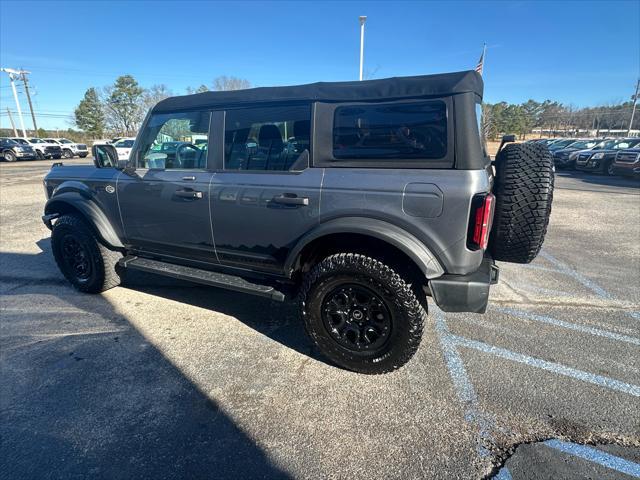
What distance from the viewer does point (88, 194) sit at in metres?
3.79

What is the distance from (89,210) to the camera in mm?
3771

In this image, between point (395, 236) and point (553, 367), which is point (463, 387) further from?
point (395, 236)

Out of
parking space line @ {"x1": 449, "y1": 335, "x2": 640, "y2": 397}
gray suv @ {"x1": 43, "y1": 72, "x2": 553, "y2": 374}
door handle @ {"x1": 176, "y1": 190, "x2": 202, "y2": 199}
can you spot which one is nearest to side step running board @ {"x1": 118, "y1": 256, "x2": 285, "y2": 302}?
gray suv @ {"x1": 43, "y1": 72, "x2": 553, "y2": 374}

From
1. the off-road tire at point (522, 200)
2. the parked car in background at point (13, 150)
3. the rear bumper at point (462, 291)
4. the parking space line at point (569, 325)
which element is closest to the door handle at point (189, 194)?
the rear bumper at point (462, 291)

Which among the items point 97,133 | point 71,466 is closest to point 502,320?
point 71,466

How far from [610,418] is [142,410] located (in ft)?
9.88

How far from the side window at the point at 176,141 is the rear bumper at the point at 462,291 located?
2.24 meters

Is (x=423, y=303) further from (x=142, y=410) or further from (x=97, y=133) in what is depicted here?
(x=97, y=133)

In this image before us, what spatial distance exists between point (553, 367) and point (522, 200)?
1.34 m

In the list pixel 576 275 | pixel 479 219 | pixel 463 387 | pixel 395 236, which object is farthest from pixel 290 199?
pixel 576 275

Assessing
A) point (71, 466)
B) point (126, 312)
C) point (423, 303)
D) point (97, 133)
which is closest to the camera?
point (71, 466)

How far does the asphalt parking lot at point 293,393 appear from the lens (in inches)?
77.6

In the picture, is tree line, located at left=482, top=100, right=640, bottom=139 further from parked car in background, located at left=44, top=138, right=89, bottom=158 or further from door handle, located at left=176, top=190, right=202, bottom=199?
door handle, located at left=176, top=190, right=202, bottom=199

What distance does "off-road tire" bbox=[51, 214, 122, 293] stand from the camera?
3.88 metres
